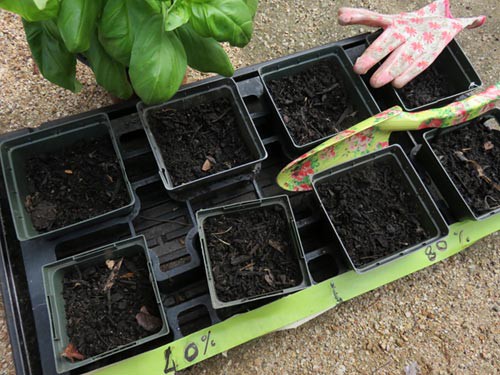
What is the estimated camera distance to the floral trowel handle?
1256mm

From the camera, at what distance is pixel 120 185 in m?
1.19

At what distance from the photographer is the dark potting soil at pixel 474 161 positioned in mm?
1287

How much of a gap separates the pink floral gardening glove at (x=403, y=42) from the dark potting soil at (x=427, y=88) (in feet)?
0.20

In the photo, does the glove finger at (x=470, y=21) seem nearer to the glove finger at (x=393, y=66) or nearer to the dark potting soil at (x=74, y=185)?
the glove finger at (x=393, y=66)

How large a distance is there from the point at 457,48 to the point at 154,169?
1.14 metres

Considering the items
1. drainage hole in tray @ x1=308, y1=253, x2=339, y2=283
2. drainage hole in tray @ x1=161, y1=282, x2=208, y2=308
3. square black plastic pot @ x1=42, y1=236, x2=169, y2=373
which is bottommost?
drainage hole in tray @ x1=308, y1=253, x2=339, y2=283

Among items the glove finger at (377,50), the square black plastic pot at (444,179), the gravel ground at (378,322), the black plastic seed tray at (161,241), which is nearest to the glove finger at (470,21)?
the glove finger at (377,50)

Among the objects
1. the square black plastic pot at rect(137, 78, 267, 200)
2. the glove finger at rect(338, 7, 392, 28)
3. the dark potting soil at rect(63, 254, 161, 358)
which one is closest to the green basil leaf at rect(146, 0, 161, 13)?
the square black plastic pot at rect(137, 78, 267, 200)

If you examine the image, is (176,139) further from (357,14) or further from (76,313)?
(357,14)

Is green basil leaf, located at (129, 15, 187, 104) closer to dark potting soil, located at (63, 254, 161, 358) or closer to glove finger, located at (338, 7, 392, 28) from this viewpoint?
dark potting soil, located at (63, 254, 161, 358)

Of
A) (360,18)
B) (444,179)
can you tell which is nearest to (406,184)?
(444,179)

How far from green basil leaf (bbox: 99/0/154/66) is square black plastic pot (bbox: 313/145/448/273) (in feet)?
2.07

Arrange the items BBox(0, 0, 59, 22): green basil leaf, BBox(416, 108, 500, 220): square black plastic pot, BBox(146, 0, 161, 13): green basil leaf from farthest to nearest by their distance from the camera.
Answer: BBox(416, 108, 500, 220): square black plastic pot
BBox(146, 0, 161, 13): green basil leaf
BBox(0, 0, 59, 22): green basil leaf

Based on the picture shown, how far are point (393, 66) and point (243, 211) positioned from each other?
703mm
